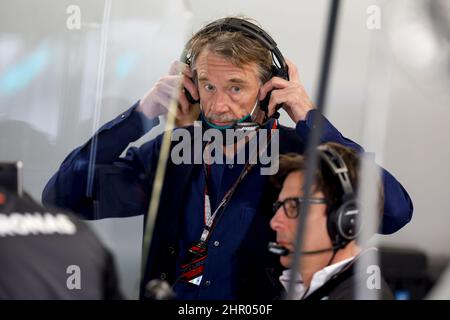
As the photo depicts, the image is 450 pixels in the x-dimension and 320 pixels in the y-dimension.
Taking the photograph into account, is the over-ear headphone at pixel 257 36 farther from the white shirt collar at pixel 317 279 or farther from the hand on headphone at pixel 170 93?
the white shirt collar at pixel 317 279

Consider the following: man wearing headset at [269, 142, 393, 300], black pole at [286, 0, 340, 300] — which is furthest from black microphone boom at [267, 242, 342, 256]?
black pole at [286, 0, 340, 300]

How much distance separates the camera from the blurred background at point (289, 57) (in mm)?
2129

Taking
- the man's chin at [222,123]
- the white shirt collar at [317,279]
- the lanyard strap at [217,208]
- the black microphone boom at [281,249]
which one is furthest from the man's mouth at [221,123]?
the white shirt collar at [317,279]

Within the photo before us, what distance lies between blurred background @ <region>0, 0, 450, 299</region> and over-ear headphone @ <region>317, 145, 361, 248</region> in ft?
0.68

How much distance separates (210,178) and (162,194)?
0.14 metres

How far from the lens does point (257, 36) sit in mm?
2180

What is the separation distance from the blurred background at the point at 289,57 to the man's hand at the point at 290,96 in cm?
3

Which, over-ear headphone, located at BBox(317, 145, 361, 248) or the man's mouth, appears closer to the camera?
over-ear headphone, located at BBox(317, 145, 361, 248)

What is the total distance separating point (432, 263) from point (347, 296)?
39cm

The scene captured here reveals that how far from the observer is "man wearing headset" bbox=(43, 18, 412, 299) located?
2.05 meters

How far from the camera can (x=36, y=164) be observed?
7.12 feet

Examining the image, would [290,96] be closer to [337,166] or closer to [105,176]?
[337,166]

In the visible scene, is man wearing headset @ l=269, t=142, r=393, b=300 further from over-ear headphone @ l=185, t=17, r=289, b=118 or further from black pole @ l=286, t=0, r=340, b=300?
over-ear headphone @ l=185, t=17, r=289, b=118
